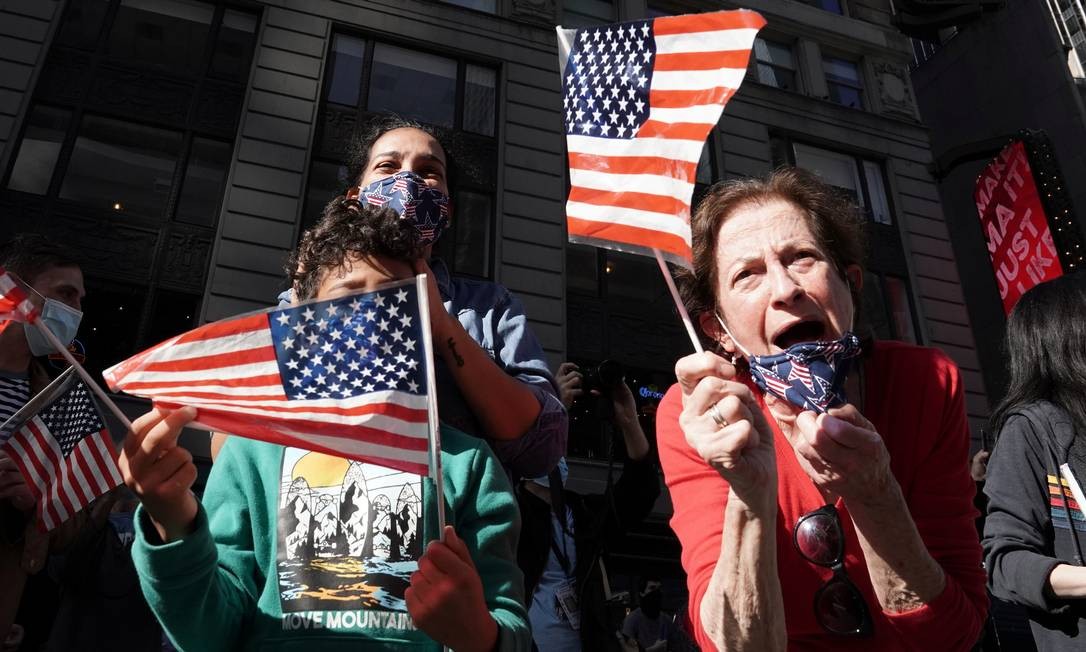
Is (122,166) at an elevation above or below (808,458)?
above

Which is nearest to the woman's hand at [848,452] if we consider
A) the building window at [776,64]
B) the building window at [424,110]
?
the building window at [424,110]

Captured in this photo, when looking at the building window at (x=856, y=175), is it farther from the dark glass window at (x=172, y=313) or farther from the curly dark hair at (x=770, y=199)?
the curly dark hair at (x=770, y=199)

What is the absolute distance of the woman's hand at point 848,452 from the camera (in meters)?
1.78

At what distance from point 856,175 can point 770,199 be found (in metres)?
17.1

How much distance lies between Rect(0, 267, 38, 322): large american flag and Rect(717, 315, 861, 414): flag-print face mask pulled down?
8.27ft

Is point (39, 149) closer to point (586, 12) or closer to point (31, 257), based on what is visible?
point (31, 257)

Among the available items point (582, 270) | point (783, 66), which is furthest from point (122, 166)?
point (783, 66)

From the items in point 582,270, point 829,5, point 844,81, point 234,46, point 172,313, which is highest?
point 829,5

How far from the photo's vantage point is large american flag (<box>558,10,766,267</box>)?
7.09 ft

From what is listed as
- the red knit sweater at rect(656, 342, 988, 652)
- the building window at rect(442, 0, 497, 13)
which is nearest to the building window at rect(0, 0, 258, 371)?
the building window at rect(442, 0, 497, 13)

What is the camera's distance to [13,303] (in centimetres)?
269

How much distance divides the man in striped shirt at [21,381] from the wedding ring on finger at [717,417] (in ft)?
8.78

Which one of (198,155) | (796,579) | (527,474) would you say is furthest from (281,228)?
(796,579)

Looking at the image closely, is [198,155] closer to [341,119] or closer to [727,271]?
[341,119]
